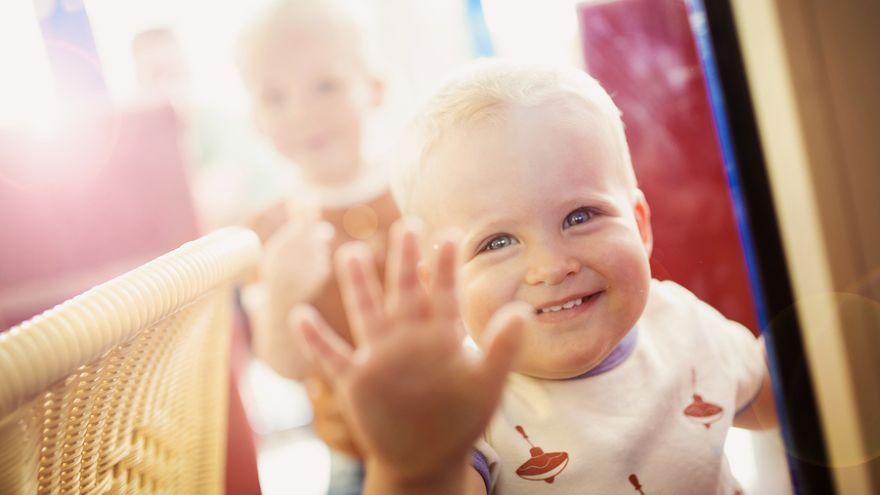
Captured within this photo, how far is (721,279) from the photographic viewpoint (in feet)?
1.91

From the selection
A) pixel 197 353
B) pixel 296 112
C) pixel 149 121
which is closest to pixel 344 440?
pixel 197 353

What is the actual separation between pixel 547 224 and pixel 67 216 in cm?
82

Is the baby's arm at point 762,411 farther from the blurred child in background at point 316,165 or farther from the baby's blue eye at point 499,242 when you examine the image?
the blurred child in background at point 316,165

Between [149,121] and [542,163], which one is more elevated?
[149,121]

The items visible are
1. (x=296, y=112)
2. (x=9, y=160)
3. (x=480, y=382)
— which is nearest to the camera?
(x=480, y=382)

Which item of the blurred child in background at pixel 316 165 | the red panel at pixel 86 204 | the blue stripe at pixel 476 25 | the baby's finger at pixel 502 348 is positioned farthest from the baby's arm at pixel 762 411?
the red panel at pixel 86 204

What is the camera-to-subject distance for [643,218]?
53 cm

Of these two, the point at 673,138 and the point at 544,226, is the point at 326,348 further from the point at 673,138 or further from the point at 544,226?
the point at 673,138

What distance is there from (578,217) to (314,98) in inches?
18.8

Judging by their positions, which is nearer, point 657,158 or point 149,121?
A: point 657,158

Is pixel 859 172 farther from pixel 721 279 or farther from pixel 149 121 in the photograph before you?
pixel 149 121

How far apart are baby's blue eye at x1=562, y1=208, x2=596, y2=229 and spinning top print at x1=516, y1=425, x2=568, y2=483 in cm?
16

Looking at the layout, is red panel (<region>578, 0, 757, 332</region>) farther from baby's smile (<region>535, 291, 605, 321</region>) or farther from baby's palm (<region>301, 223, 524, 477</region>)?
baby's palm (<region>301, 223, 524, 477</region>)

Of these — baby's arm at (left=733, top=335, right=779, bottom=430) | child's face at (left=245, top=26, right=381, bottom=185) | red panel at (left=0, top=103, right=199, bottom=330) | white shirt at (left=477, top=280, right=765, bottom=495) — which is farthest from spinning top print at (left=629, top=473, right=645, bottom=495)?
red panel at (left=0, top=103, right=199, bottom=330)
